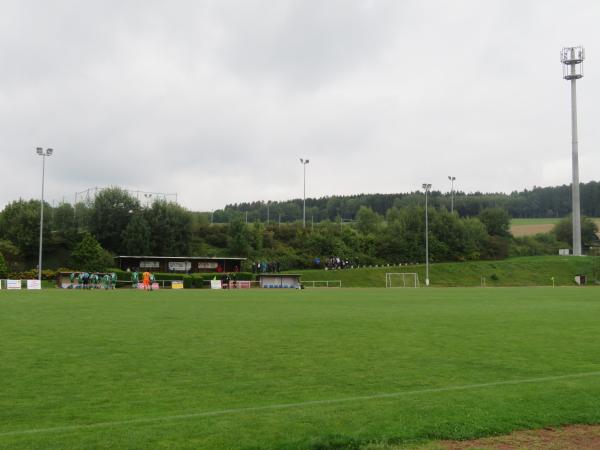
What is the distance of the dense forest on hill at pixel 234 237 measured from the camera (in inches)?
3366

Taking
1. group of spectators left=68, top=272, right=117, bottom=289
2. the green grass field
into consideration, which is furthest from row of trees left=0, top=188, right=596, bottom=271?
the green grass field

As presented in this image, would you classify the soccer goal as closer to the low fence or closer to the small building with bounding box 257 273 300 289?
the low fence

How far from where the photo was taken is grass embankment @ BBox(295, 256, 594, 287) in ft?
267

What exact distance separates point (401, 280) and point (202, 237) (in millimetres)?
39836

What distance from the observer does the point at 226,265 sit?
76.2m

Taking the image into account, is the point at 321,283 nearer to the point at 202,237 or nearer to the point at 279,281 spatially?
the point at 279,281

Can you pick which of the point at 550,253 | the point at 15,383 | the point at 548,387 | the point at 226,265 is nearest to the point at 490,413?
the point at 548,387

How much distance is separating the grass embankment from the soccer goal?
0.88 m

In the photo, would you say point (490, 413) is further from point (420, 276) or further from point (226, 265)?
point (420, 276)

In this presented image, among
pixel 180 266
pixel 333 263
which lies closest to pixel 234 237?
pixel 333 263

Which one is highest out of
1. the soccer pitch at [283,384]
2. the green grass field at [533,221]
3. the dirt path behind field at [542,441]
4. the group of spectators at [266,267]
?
the green grass field at [533,221]

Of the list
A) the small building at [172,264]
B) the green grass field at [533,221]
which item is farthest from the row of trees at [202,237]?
the green grass field at [533,221]

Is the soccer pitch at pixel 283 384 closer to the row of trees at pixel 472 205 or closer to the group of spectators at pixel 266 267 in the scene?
the group of spectators at pixel 266 267

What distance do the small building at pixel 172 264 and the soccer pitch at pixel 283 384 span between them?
52.7m
